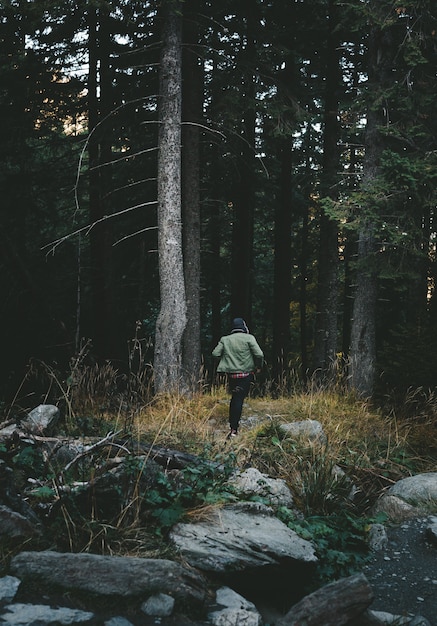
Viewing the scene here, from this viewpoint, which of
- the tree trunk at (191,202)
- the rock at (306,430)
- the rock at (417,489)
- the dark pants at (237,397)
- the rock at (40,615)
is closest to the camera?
the rock at (40,615)

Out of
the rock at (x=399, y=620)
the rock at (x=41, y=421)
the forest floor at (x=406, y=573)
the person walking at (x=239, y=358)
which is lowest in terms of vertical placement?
the forest floor at (x=406, y=573)

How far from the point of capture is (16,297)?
1106 centimetres

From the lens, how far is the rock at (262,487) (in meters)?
5.96

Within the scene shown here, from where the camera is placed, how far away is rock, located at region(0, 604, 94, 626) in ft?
10.9

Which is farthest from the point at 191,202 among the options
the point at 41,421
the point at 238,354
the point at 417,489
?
the point at 417,489

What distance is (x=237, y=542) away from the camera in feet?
15.6

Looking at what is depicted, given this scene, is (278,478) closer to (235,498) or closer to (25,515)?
(235,498)

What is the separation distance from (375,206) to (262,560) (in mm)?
7694

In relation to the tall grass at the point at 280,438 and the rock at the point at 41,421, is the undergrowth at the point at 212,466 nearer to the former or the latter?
the tall grass at the point at 280,438

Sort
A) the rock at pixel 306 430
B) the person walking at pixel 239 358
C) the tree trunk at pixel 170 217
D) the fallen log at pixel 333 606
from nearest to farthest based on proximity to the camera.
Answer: the fallen log at pixel 333 606
the rock at pixel 306 430
the person walking at pixel 239 358
the tree trunk at pixel 170 217

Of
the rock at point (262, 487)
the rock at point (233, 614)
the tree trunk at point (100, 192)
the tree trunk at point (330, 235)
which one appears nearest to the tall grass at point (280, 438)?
the rock at point (262, 487)

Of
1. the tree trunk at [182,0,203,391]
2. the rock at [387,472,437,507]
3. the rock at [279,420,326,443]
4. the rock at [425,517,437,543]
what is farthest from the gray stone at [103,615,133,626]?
the tree trunk at [182,0,203,391]

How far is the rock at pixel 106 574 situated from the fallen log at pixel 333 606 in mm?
643

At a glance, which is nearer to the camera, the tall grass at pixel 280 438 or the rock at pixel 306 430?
the tall grass at pixel 280 438
